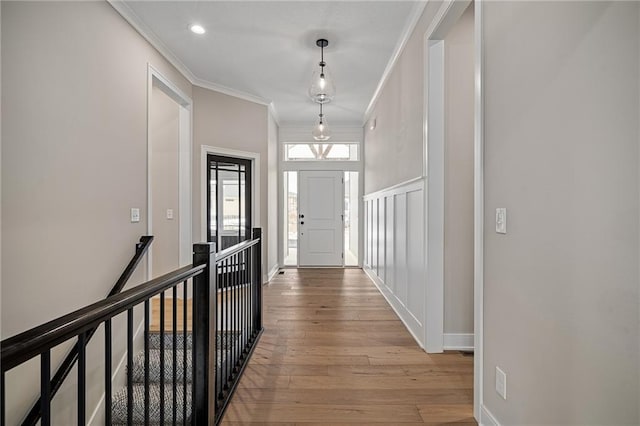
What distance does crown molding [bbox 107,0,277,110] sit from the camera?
104 inches

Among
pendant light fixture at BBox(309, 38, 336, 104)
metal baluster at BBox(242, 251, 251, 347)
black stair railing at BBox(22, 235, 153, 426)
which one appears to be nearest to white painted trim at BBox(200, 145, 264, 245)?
black stair railing at BBox(22, 235, 153, 426)

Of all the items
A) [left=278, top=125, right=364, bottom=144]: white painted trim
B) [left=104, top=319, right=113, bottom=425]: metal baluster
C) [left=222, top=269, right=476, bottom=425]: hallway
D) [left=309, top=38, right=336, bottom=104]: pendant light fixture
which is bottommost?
[left=222, top=269, right=476, bottom=425]: hallway

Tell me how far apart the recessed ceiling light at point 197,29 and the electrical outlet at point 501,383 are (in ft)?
11.1

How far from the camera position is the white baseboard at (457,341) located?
263cm

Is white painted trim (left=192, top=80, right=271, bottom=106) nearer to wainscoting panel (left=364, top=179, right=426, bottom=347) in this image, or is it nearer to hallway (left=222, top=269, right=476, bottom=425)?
wainscoting panel (left=364, top=179, right=426, bottom=347)

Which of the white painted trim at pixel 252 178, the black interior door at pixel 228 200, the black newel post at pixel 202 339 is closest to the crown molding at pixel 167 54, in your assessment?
the white painted trim at pixel 252 178

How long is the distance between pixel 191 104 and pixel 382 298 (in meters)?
3.42

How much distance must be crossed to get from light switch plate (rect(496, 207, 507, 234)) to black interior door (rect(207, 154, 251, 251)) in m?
3.63

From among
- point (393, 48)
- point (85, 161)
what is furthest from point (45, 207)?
point (393, 48)

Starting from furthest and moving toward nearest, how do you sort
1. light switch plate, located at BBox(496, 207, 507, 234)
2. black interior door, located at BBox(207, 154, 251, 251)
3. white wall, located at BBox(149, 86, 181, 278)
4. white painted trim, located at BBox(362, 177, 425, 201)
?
1. black interior door, located at BBox(207, 154, 251, 251)
2. white wall, located at BBox(149, 86, 181, 278)
3. white painted trim, located at BBox(362, 177, 425, 201)
4. light switch plate, located at BBox(496, 207, 507, 234)

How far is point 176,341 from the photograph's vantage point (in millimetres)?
1747

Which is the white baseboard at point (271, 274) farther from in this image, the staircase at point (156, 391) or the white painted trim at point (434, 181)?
the white painted trim at point (434, 181)

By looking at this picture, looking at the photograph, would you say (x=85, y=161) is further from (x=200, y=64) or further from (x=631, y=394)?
(x=631, y=394)

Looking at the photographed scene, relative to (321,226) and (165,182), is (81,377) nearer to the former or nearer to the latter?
(165,182)
